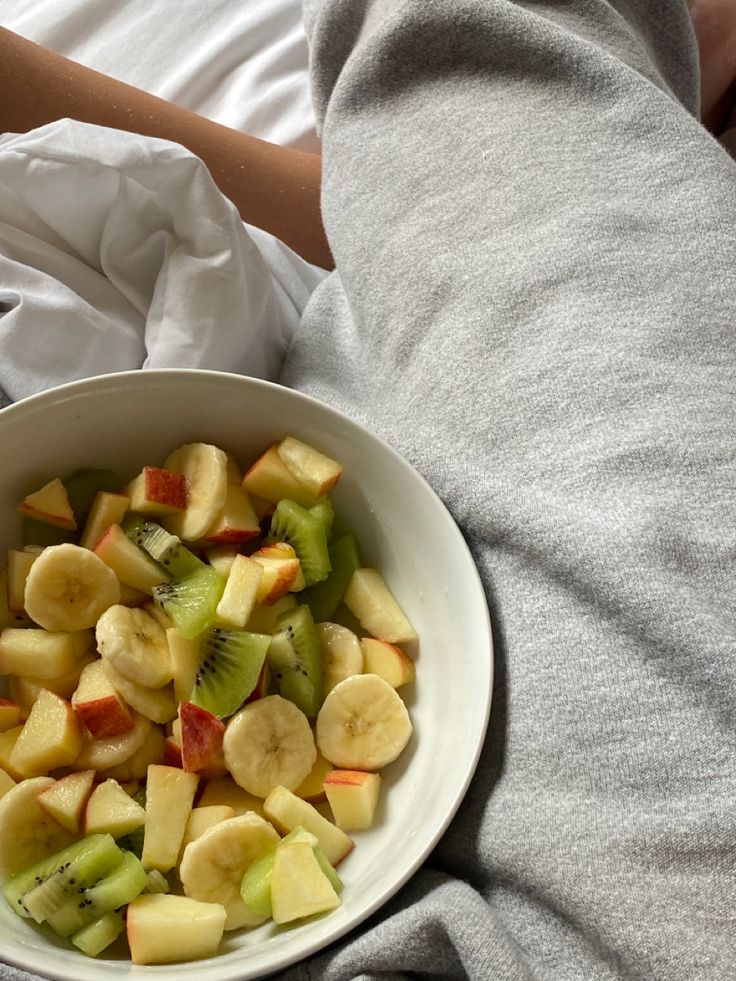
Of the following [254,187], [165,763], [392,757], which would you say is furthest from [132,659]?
[254,187]

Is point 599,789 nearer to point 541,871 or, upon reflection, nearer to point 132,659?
point 541,871

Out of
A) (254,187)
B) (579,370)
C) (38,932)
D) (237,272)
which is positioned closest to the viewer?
(38,932)

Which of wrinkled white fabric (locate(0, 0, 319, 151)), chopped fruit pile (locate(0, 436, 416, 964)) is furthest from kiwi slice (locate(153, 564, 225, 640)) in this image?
wrinkled white fabric (locate(0, 0, 319, 151))

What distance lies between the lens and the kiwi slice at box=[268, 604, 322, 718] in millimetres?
660

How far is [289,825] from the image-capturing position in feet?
2.02

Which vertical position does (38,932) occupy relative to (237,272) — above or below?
below

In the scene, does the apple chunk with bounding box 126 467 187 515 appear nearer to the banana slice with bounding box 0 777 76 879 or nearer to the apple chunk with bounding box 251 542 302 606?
the apple chunk with bounding box 251 542 302 606

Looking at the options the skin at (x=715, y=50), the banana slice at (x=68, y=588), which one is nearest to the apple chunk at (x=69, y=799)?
the banana slice at (x=68, y=588)

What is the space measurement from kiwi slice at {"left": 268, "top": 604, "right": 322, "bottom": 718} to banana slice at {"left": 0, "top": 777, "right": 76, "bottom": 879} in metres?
0.18

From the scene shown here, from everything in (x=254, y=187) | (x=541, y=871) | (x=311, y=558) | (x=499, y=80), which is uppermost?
(x=499, y=80)

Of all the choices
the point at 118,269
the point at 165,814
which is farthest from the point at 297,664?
the point at 118,269

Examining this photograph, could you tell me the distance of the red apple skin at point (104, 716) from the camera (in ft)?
2.05

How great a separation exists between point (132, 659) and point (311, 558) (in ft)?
0.50

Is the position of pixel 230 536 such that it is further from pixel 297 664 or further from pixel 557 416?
pixel 557 416
